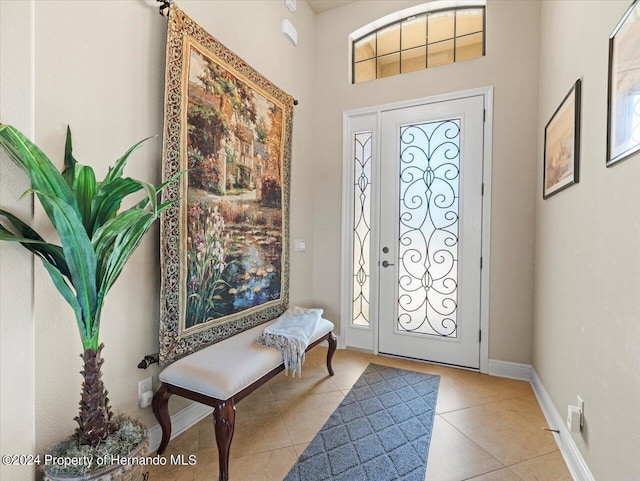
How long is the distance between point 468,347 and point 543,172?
63.3 inches

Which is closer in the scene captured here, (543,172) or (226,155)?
(226,155)

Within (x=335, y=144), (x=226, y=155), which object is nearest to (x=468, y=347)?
(x=335, y=144)

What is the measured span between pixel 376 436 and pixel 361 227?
1916mm

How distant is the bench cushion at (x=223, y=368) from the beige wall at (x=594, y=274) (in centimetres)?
157

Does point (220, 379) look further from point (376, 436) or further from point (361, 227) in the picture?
point (361, 227)

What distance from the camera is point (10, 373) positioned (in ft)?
Answer: 3.65

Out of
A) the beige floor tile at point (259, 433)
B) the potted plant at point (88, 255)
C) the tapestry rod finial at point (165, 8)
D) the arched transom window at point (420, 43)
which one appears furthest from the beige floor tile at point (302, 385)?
the arched transom window at point (420, 43)

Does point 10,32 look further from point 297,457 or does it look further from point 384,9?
point 384,9

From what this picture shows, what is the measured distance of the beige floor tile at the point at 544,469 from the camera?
1.52 metres

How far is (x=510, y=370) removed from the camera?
2.62m

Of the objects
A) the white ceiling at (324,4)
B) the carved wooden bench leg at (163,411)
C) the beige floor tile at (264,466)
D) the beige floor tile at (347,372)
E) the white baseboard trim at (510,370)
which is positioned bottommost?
the beige floor tile at (347,372)

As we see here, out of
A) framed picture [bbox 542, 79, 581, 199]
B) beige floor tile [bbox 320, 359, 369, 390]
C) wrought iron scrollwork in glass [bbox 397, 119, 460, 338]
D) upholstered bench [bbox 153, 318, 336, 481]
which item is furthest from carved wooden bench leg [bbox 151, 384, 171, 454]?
framed picture [bbox 542, 79, 581, 199]

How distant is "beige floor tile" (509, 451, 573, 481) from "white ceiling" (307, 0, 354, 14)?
4129 mm

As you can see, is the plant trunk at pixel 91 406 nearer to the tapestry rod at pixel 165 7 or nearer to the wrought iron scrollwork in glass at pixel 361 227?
the tapestry rod at pixel 165 7
